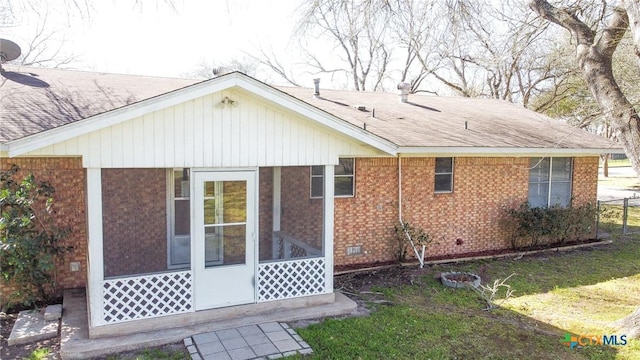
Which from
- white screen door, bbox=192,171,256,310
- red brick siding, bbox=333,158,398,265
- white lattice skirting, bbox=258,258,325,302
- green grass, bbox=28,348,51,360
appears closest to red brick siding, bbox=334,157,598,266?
red brick siding, bbox=333,158,398,265

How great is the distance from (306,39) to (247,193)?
4.90 metres

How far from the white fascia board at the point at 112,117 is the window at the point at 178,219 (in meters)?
3.01

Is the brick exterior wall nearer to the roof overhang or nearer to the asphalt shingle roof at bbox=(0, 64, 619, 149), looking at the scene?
the asphalt shingle roof at bbox=(0, 64, 619, 149)

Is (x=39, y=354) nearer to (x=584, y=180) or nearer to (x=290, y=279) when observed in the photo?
(x=290, y=279)

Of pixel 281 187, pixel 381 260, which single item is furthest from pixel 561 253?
pixel 281 187

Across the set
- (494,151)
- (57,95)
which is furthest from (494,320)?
(57,95)

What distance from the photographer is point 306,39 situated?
10.3 m

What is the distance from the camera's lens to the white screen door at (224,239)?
21.5 ft

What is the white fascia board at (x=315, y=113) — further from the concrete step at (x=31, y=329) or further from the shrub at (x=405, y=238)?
the concrete step at (x=31, y=329)

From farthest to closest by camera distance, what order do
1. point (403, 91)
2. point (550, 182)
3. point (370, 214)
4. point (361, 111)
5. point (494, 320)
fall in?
point (403, 91)
point (550, 182)
point (361, 111)
point (370, 214)
point (494, 320)

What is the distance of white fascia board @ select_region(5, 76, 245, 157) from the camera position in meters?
5.35

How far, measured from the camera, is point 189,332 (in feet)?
20.5

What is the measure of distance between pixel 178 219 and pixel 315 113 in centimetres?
379

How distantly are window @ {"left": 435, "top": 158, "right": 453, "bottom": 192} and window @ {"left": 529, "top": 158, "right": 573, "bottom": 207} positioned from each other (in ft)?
8.26
